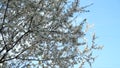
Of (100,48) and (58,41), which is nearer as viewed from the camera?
(58,41)

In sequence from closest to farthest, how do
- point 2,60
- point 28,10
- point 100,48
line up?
point 28,10 < point 2,60 < point 100,48

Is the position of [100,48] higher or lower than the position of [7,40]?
lower

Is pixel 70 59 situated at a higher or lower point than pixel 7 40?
lower

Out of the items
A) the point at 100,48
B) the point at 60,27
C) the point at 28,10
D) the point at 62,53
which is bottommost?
the point at 100,48

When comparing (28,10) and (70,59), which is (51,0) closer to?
(28,10)

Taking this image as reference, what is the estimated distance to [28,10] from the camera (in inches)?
326

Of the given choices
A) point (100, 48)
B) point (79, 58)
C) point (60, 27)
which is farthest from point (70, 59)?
point (100, 48)

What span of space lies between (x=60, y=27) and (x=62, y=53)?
810 millimetres

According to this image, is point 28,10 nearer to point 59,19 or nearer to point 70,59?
point 59,19

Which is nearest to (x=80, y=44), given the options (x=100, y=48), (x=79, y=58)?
(x=79, y=58)

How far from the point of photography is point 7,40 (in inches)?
338

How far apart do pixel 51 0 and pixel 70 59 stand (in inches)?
75.4

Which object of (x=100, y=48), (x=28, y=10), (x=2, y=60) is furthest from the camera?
(x=100, y=48)

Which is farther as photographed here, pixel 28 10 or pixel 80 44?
pixel 80 44
